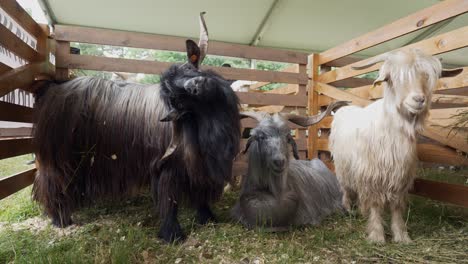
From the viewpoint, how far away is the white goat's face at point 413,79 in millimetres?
2357

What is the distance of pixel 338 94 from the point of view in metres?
4.28

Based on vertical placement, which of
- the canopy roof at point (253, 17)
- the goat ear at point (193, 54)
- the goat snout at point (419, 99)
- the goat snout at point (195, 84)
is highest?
the canopy roof at point (253, 17)

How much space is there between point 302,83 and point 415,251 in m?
2.94

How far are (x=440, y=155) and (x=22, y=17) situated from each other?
428cm

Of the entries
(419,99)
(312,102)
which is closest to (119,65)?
(312,102)

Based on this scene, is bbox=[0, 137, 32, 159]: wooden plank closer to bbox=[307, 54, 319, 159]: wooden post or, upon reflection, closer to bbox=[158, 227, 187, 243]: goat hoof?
bbox=[158, 227, 187, 243]: goat hoof

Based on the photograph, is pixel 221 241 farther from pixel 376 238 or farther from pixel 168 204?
pixel 376 238

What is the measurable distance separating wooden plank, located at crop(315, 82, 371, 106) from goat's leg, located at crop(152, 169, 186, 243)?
8.32 ft

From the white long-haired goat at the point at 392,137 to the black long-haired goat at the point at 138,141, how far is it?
1.21 meters

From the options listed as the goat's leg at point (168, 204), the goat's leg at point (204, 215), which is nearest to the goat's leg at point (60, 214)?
the goat's leg at point (168, 204)

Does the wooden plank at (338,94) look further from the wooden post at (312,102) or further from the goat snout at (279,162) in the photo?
the goat snout at (279,162)

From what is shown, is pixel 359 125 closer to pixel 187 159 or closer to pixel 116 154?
pixel 187 159

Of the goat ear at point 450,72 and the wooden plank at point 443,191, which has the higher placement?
the goat ear at point 450,72

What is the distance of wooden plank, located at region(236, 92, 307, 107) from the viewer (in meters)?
4.45
